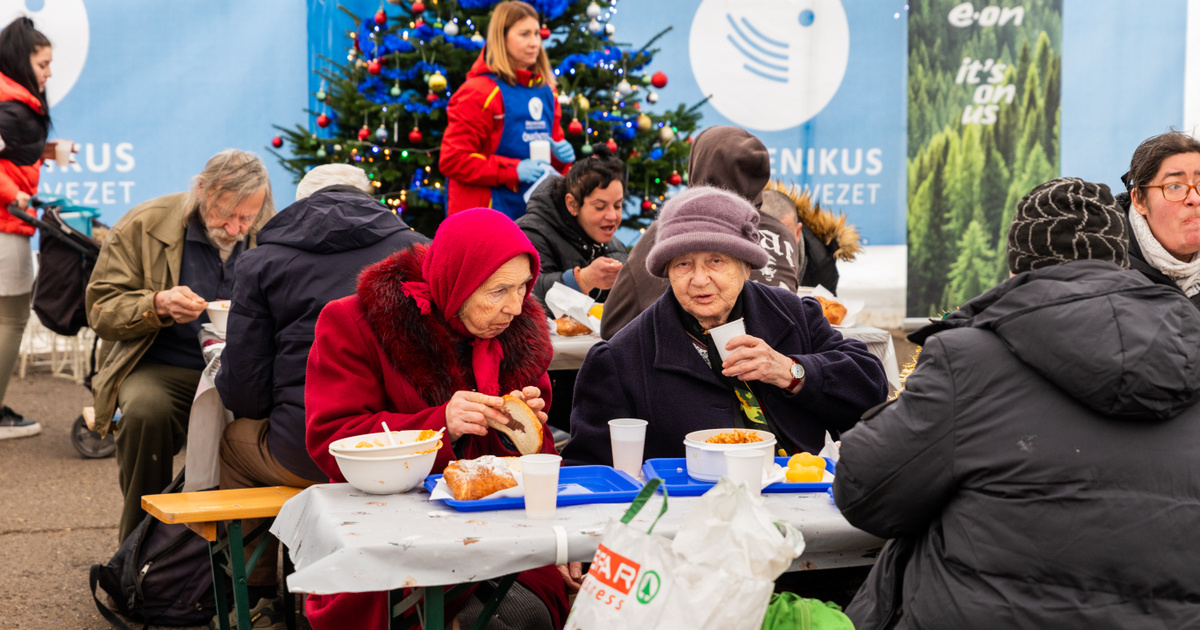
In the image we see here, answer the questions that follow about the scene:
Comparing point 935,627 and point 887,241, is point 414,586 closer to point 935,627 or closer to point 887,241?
point 935,627

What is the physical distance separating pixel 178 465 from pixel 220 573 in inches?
120

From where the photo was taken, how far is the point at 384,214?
3.67m

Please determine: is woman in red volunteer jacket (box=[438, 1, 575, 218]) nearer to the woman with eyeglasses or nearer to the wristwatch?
the woman with eyeglasses

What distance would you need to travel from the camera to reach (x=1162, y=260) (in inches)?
136

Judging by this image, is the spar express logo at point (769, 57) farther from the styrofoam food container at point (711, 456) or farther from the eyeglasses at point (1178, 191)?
the styrofoam food container at point (711, 456)

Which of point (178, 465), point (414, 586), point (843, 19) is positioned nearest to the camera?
point (414, 586)

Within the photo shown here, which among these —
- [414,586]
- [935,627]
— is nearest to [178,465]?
[414,586]

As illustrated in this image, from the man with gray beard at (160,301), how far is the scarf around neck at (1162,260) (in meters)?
3.43

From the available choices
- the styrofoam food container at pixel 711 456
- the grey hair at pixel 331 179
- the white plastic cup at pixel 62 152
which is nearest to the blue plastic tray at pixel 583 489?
the styrofoam food container at pixel 711 456

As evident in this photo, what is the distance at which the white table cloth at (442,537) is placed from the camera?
187 centimetres

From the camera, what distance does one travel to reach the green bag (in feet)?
5.95

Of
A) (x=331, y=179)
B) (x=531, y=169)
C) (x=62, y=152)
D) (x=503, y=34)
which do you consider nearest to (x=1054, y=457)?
(x=331, y=179)

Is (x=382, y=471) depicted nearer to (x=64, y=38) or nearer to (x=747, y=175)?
(x=747, y=175)

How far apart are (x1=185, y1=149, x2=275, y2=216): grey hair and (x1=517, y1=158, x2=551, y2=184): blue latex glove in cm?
216
